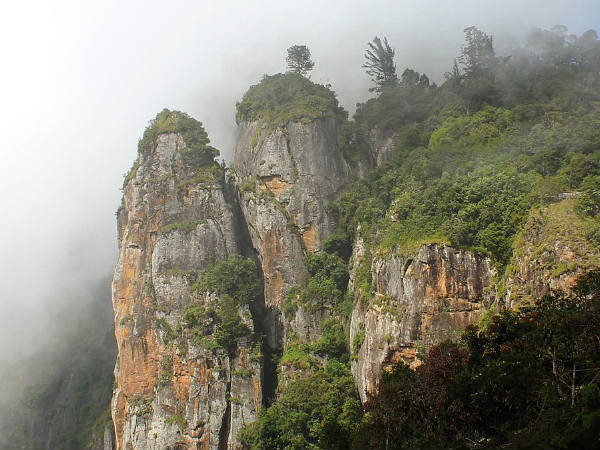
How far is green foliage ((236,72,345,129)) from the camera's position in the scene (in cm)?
5769

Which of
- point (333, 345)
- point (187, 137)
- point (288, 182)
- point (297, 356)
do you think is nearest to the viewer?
point (333, 345)

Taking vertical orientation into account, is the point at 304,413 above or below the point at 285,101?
below

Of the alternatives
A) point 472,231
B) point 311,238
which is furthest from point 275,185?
point 472,231

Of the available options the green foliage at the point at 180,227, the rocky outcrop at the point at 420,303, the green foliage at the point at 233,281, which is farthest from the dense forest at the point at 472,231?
the green foliage at the point at 180,227

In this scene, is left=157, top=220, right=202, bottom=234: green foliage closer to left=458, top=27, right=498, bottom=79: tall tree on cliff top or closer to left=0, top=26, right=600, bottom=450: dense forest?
left=0, top=26, right=600, bottom=450: dense forest

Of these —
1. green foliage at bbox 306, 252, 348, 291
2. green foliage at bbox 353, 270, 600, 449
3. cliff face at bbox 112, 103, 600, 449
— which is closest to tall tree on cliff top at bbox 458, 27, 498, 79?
cliff face at bbox 112, 103, 600, 449

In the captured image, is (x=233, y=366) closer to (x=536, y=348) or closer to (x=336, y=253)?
(x=336, y=253)

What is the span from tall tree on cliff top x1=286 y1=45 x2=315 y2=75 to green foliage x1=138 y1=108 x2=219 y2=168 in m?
15.5

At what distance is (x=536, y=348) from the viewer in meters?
22.6

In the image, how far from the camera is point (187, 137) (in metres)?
56.8

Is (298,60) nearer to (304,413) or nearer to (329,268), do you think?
(329,268)

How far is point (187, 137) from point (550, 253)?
3666 centimetres

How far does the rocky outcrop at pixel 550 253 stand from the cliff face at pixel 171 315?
2199 centimetres

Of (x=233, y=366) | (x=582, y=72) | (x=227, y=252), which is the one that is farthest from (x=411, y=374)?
(x=582, y=72)
